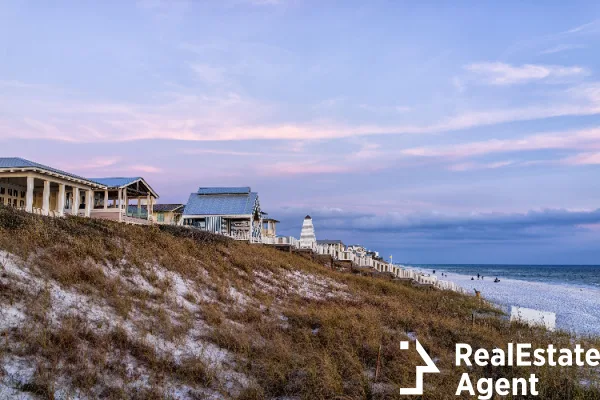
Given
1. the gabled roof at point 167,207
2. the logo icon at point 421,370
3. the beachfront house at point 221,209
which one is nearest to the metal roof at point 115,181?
the beachfront house at point 221,209

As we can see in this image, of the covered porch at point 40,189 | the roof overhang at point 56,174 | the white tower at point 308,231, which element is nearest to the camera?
the roof overhang at point 56,174

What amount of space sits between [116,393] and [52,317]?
304cm

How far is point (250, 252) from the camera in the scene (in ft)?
82.2

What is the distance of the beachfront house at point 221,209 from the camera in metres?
36.4

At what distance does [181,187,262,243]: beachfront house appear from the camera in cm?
3641

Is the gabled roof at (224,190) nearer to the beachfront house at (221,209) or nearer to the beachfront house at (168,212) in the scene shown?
the beachfront house at (221,209)

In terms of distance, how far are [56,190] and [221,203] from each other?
12.0 meters

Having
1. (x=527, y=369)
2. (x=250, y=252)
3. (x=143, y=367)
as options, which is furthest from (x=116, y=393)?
(x=250, y=252)

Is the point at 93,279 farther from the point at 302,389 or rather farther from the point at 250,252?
the point at 250,252

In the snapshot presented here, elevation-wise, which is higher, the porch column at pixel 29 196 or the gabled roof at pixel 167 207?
the gabled roof at pixel 167 207

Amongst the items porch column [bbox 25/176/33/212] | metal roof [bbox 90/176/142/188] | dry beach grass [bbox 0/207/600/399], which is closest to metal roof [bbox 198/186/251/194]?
metal roof [bbox 90/176/142/188]

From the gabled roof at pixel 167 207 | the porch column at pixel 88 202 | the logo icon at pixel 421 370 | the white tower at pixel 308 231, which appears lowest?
the logo icon at pixel 421 370

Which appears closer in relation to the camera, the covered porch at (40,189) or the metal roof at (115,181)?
the covered porch at (40,189)

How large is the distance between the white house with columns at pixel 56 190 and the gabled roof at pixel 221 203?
3134 millimetres
